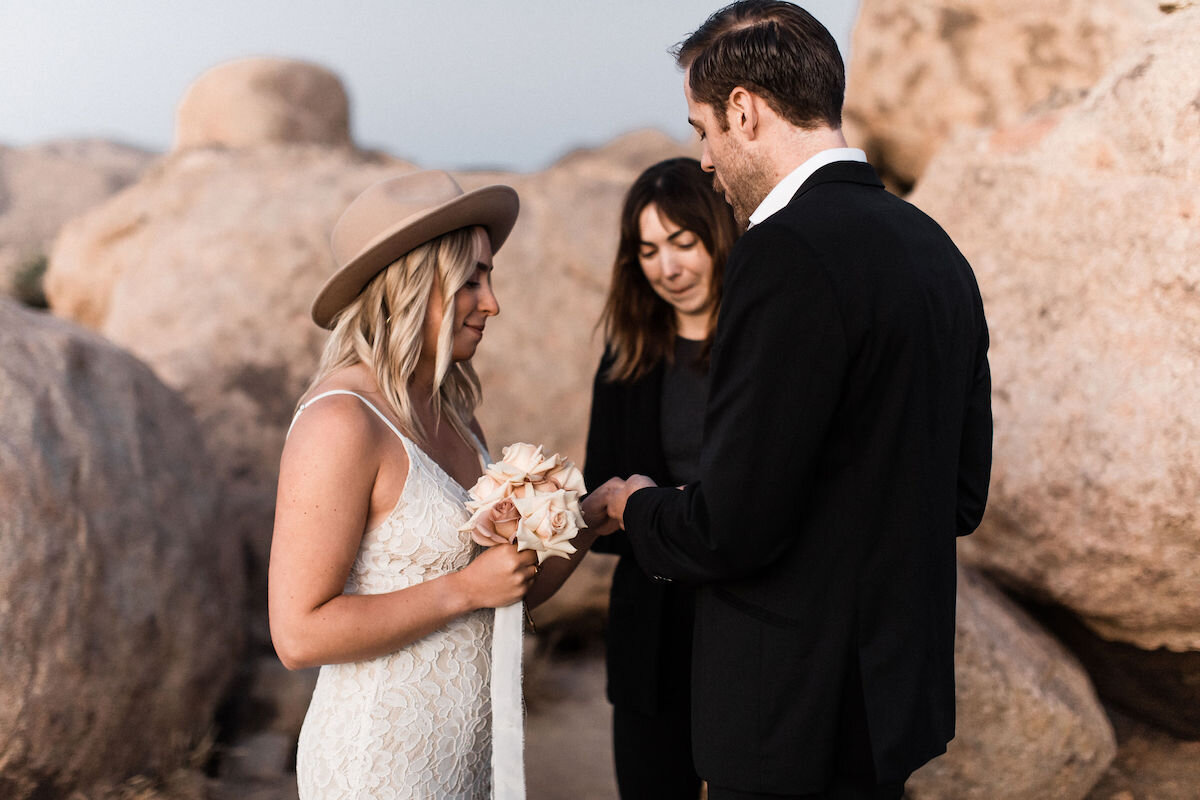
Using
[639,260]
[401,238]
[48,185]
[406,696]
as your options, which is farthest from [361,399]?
[48,185]

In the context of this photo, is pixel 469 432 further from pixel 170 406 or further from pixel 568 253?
pixel 568 253

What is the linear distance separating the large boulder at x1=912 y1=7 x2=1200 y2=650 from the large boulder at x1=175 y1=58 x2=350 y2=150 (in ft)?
25.2

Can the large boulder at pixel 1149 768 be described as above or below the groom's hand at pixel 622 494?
below

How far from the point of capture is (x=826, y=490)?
5.45 ft

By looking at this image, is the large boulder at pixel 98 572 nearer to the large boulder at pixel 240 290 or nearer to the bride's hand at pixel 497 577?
the large boulder at pixel 240 290

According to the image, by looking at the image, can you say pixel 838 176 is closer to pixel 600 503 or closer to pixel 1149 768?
pixel 600 503

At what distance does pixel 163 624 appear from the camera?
341cm

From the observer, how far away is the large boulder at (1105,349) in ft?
9.48

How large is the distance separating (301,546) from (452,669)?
45 centimetres

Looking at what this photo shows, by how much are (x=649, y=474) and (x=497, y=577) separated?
109cm

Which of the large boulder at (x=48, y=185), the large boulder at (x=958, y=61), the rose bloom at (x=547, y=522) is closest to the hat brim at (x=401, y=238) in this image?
the rose bloom at (x=547, y=522)

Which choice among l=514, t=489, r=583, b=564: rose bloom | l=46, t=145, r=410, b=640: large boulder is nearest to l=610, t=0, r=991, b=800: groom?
l=514, t=489, r=583, b=564: rose bloom

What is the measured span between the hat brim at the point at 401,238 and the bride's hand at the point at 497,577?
2.23ft

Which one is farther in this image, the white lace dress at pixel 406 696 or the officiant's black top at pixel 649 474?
the officiant's black top at pixel 649 474
